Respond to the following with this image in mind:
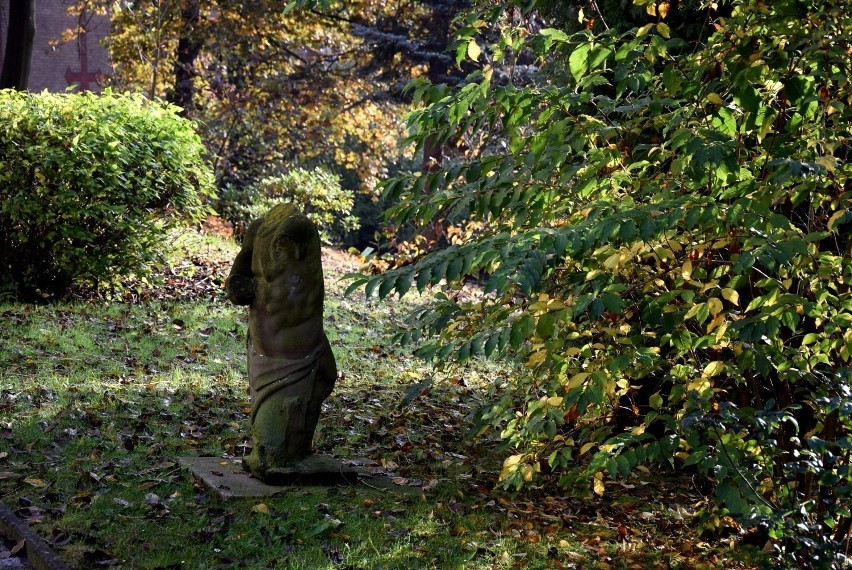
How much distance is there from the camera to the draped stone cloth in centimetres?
602

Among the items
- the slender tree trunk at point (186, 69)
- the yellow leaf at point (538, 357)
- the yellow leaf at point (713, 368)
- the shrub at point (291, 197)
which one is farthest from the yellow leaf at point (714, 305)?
the slender tree trunk at point (186, 69)

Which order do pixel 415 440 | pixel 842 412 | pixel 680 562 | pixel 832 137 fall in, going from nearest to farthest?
pixel 842 412
pixel 832 137
pixel 680 562
pixel 415 440

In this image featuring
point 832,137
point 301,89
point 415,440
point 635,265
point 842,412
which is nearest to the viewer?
point 842,412

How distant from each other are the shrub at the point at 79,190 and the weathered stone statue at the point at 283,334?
6581mm

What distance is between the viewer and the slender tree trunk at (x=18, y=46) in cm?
1581

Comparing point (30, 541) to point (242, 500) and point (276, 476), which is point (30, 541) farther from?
point (276, 476)

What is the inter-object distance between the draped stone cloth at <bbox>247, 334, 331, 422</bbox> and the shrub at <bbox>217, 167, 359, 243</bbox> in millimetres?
12835

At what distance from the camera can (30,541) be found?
5.04m

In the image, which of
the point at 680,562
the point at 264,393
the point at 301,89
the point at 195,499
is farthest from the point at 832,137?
the point at 301,89

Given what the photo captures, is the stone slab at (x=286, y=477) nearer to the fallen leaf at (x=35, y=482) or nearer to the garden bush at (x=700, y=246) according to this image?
the fallen leaf at (x=35, y=482)

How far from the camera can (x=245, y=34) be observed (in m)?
20.9

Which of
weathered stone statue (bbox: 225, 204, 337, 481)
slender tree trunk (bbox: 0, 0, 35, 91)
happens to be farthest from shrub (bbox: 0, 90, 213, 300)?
weathered stone statue (bbox: 225, 204, 337, 481)

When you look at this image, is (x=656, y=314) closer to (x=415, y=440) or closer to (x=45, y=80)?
(x=415, y=440)

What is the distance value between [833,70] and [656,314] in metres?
1.32
